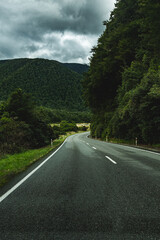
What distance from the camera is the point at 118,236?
2270 millimetres

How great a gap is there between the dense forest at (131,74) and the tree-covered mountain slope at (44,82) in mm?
79887

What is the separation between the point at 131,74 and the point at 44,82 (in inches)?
5150

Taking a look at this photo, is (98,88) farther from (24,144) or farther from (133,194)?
(133,194)

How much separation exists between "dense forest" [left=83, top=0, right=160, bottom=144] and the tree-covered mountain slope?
79887mm

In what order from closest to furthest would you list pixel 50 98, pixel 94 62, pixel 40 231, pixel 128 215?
pixel 40 231
pixel 128 215
pixel 94 62
pixel 50 98

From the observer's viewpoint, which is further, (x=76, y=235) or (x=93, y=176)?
(x=93, y=176)

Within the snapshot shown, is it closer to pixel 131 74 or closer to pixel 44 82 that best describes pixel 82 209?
pixel 131 74

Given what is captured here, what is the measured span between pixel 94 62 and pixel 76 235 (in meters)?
32.3

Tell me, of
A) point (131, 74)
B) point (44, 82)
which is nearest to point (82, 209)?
point (131, 74)

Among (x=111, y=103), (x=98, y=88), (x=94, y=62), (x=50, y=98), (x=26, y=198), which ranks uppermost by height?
(x=50, y=98)

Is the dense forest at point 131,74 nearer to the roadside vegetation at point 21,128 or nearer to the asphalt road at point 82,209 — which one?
the roadside vegetation at point 21,128

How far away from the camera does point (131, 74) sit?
1886 cm

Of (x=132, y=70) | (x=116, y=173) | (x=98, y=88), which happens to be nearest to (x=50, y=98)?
(x=98, y=88)

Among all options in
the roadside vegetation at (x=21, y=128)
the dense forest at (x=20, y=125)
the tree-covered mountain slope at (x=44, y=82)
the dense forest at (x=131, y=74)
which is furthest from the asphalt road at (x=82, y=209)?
the tree-covered mountain slope at (x=44, y=82)
